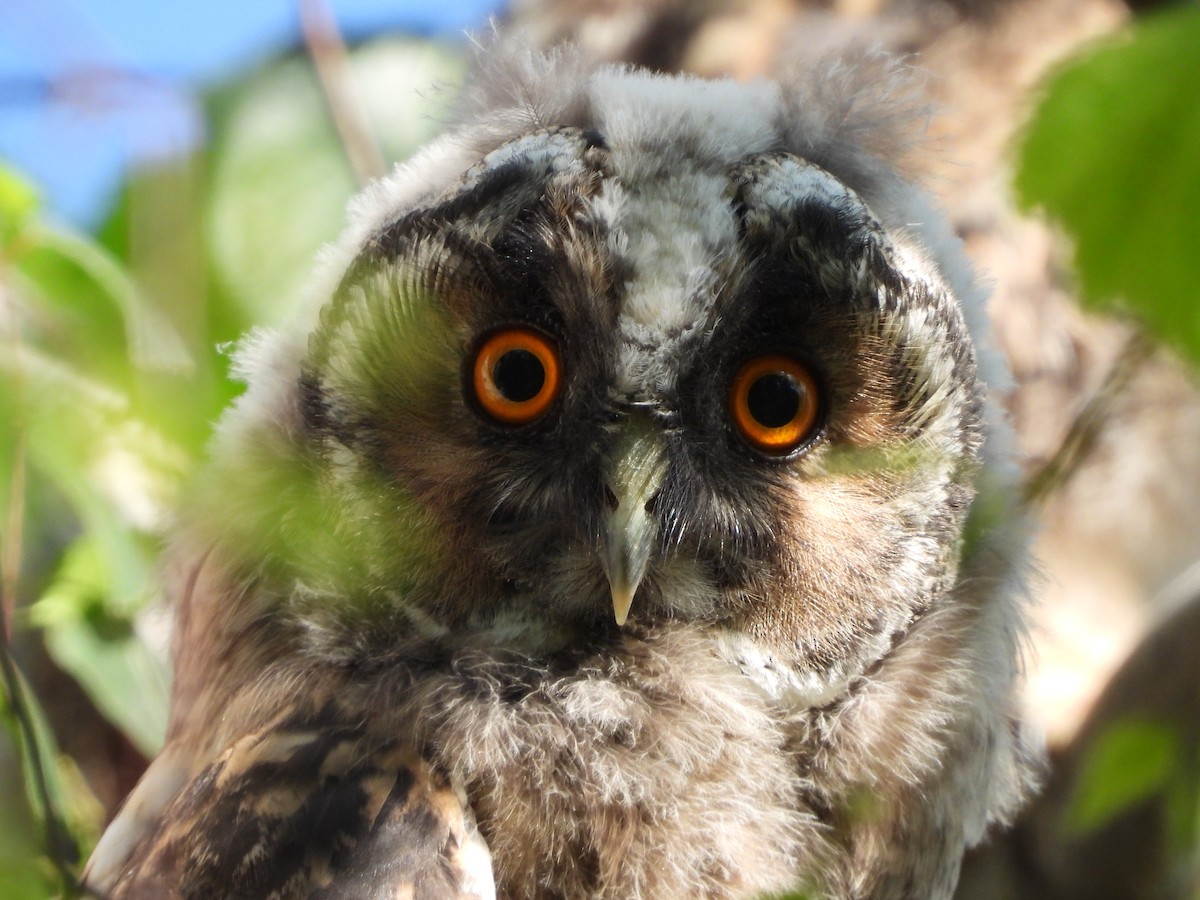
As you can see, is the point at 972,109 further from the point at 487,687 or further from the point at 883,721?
the point at 487,687

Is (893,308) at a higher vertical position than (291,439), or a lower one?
higher

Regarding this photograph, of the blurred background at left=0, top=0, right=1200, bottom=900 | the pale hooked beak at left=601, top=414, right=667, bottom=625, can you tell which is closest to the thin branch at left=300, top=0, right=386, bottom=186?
the blurred background at left=0, top=0, right=1200, bottom=900

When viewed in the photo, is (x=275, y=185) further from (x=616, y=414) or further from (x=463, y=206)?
(x=616, y=414)

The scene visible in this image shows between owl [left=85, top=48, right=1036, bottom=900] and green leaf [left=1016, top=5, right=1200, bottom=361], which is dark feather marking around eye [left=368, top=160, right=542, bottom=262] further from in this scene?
green leaf [left=1016, top=5, right=1200, bottom=361]

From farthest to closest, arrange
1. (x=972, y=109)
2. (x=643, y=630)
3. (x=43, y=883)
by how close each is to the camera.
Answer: (x=972, y=109) < (x=643, y=630) < (x=43, y=883)

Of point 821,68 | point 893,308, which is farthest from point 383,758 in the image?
point 821,68

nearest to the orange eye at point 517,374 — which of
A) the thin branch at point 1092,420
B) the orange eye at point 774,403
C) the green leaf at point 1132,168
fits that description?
the orange eye at point 774,403

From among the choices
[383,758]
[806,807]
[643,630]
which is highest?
[643,630]

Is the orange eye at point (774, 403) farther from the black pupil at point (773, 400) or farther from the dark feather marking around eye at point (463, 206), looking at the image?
the dark feather marking around eye at point (463, 206)
